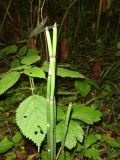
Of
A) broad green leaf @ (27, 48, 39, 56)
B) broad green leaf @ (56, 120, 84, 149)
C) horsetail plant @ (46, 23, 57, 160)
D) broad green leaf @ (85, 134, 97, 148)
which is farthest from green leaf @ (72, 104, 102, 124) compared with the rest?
broad green leaf @ (27, 48, 39, 56)

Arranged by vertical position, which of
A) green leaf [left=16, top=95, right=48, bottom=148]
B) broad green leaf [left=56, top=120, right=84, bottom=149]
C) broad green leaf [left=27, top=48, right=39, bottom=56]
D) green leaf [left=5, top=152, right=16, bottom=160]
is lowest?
green leaf [left=5, top=152, right=16, bottom=160]

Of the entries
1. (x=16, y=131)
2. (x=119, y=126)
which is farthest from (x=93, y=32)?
(x=16, y=131)

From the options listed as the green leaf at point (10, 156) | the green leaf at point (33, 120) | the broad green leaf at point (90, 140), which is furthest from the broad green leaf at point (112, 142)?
the green leaf at point (33, 120)

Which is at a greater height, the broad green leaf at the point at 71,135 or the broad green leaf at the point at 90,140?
the broad green leaf at the point at 71,135

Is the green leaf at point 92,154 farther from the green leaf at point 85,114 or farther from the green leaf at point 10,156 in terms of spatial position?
the green leaf at point 10,156

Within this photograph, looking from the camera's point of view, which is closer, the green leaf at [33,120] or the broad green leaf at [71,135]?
the green leaf at [33,120]

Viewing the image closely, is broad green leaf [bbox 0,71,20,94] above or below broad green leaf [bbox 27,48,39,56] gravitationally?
above

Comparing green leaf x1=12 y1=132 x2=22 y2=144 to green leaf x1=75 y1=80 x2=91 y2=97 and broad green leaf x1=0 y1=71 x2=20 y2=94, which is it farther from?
broad green leaf x1=0 y1=71 x2=20 y2=94
